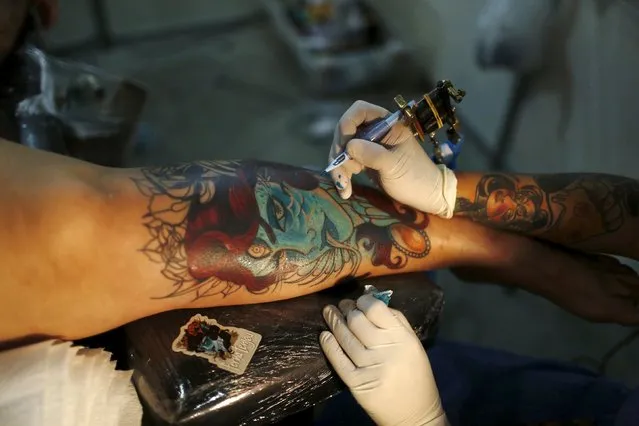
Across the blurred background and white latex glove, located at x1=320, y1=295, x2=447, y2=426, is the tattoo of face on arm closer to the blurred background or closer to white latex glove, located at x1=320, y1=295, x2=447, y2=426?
white latex glove, located at x1=320, y1=295, x2=447, y2=426

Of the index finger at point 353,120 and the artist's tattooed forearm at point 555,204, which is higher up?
the index finger at point 353,120

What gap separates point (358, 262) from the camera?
1103 mm

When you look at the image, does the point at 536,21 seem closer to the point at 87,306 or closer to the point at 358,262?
the point at 358,262

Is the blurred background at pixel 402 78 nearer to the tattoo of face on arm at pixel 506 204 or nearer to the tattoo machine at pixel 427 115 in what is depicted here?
the tattoo of face on arm at pixel 506 204

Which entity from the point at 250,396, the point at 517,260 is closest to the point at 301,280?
the point at 250,396

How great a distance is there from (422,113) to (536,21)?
84 cm

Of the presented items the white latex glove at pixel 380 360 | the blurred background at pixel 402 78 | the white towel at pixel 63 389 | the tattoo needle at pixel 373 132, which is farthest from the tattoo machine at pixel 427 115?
the blurred background at pixel 402 78

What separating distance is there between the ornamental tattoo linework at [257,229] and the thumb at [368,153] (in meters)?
0.08

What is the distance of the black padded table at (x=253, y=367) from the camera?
3.04 ft

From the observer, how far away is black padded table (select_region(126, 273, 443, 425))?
93 centimetres

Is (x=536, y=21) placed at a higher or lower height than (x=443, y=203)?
higher

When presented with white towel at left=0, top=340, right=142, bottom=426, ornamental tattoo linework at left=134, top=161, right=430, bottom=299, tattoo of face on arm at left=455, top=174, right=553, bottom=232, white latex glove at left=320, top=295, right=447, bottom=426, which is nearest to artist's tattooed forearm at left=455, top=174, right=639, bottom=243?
tattoo of face on arm at left=455, top=174, right=553, bottom=232

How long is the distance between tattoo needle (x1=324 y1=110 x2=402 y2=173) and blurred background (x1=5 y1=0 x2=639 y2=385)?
0.74 meters

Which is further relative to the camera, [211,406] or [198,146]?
[198,146]
